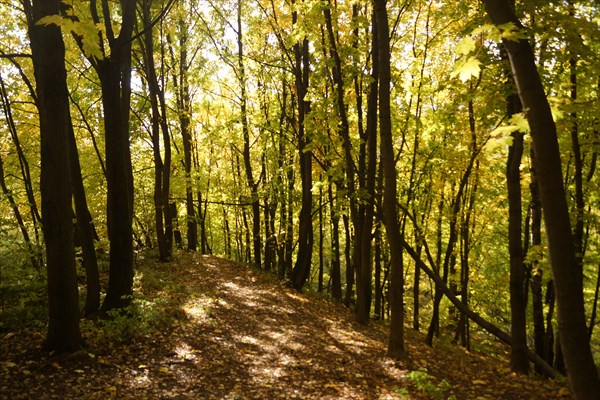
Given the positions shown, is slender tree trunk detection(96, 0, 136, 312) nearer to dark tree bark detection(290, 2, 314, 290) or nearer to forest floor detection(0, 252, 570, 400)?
forest floor detection(0, 252, 570, 400)

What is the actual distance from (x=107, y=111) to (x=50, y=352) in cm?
448

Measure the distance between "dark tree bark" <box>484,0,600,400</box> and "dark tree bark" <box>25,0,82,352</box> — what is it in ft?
19.7

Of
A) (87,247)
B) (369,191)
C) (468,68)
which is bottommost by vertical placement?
(87,247)

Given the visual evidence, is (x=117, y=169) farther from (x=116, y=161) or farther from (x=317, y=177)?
(x=317, y=177)

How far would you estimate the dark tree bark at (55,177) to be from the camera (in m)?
5.89

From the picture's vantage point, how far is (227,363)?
7.30m

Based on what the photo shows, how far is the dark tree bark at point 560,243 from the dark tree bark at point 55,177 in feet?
19.7

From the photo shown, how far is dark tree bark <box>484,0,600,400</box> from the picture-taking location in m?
3.68

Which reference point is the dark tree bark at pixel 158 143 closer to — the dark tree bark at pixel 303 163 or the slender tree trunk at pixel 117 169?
the dark tree bark at pixel 303 163

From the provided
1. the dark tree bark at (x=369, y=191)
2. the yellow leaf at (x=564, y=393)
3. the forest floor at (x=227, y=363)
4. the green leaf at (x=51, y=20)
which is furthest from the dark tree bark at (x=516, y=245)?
the green leaf at (x=51, y=20)

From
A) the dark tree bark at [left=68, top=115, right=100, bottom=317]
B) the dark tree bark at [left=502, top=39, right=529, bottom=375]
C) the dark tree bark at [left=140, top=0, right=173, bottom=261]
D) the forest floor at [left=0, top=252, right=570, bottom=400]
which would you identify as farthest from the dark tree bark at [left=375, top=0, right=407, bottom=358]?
the dark tree bark at [left=140, top=0, right=173, bottom=261]

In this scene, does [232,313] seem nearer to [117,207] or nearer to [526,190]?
[117,207]

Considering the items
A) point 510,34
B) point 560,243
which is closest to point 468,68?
point 510,34

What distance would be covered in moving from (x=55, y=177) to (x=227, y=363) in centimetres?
419
